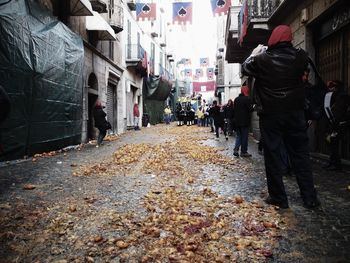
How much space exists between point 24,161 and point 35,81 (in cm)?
250

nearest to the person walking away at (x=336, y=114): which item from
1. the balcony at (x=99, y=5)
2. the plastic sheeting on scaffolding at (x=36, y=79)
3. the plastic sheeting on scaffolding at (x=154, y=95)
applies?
the plastic sheeting on scaffolding at (x=36, y=79)

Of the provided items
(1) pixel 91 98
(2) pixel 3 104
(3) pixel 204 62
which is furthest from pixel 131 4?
(2) pixel 3 104

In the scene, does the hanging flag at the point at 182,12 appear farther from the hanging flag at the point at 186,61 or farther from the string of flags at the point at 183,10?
the hanging flag at the point at 186,61

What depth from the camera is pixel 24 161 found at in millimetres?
9070

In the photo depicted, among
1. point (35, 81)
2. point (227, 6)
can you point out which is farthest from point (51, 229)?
point (227, 6)

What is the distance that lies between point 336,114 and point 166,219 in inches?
188

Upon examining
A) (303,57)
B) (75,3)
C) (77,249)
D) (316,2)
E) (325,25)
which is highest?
(75,3)

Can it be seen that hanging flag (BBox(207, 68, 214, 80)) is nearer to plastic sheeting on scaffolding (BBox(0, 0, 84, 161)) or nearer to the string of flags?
the string of flags

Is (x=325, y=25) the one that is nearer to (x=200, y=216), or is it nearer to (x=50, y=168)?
(x=200, y=216)

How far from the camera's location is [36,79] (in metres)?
9.98

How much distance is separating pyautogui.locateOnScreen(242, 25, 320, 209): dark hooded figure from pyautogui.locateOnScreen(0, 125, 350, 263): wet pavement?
1.37 feet

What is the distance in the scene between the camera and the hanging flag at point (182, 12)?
19000 millimetres

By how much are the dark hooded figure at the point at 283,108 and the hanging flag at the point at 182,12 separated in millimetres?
15614

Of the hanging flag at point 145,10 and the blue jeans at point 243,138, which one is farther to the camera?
the hanging flag at point 145,10
